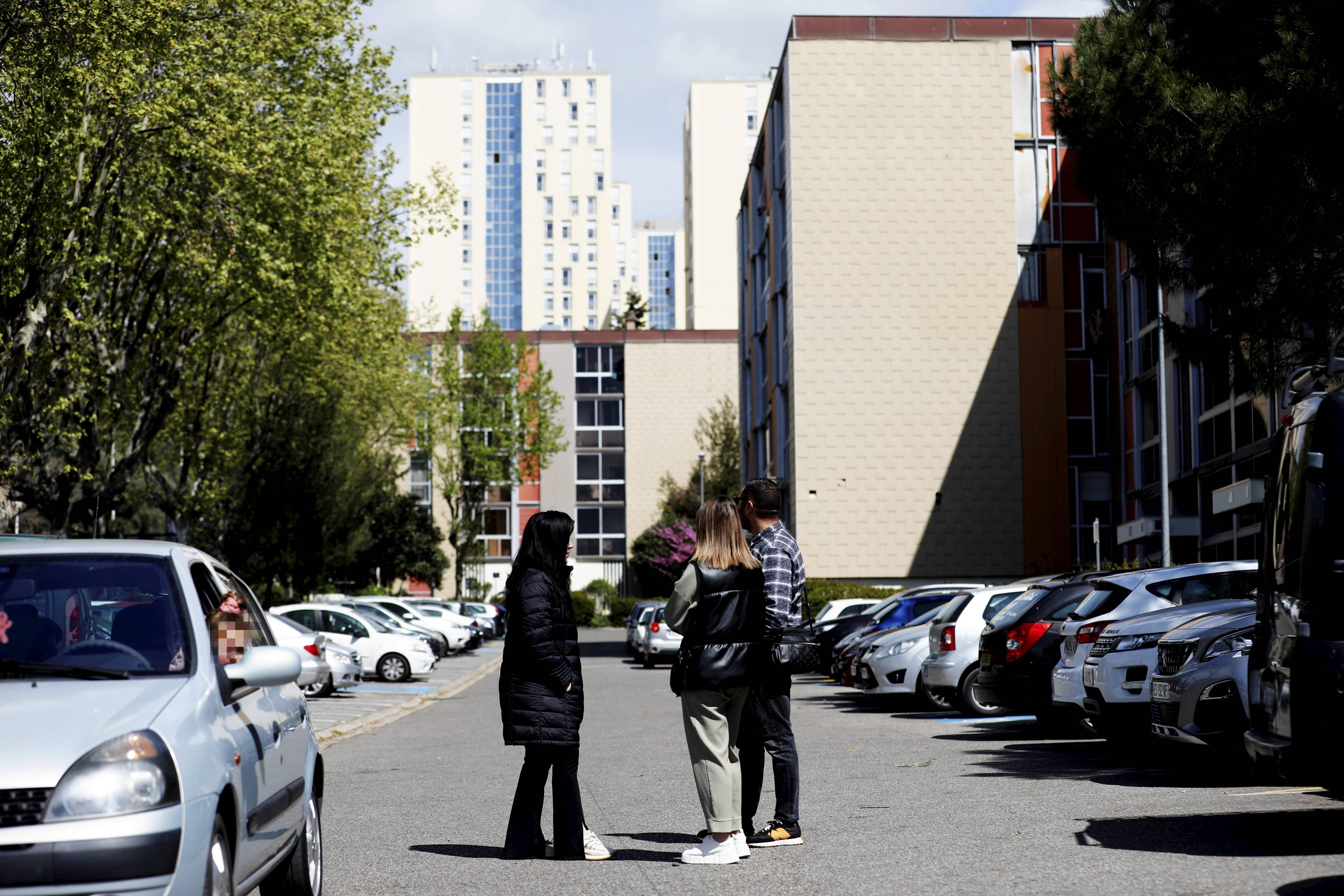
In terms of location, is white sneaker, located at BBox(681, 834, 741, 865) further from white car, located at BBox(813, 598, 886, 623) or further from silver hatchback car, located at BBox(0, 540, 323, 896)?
white car, located at BBox(813, 598, 886, 623)

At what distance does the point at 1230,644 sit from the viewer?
10.0 meters

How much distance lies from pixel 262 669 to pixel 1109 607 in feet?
31.2

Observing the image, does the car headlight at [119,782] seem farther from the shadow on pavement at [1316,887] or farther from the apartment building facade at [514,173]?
the apartment building facade at [514,173]

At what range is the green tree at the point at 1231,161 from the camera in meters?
13.4

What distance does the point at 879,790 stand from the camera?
433 inches

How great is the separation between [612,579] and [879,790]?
254 ft

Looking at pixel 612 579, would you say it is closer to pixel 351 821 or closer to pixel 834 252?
pixel 834 252

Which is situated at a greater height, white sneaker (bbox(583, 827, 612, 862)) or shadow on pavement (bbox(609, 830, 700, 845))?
white sneaker (bbox(583, 827, 612, 862))

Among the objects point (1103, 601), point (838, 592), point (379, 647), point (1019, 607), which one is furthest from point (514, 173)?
point (1103, 601)

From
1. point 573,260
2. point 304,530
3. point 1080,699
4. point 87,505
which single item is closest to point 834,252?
point 304,530

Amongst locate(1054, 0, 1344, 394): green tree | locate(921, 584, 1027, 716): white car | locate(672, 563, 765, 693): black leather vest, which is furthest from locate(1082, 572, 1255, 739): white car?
locate(921, 584, 1027, 716): white car

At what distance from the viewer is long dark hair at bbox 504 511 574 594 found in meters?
8.02

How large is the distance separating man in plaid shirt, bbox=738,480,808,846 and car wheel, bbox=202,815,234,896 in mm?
3478

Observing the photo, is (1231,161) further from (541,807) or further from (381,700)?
(381,700)
